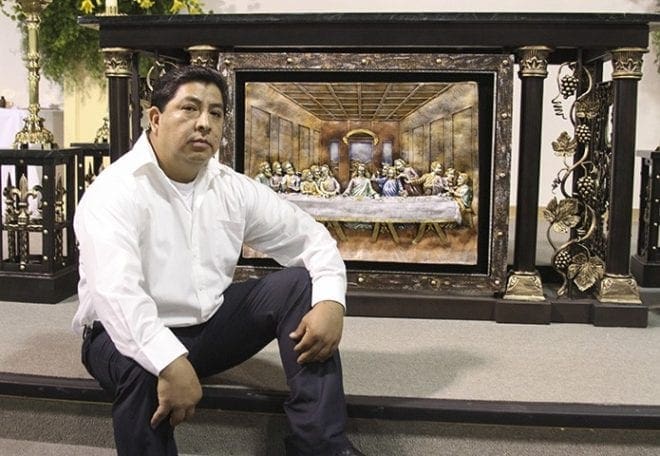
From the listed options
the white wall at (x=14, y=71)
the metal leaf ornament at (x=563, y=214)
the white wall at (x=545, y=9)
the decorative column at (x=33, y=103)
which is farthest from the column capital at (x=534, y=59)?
the white wall at (x=14, y=71)

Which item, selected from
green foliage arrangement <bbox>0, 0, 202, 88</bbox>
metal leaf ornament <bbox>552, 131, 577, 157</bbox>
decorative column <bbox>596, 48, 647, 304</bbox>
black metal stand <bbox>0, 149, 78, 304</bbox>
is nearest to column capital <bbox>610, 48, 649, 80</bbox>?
decorative column <bbox>596, 48, 647, 304</bbox>

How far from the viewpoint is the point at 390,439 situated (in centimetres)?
202

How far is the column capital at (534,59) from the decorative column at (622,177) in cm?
22

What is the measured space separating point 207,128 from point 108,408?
0.82 metres

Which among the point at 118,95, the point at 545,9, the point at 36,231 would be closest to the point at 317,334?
the point at 118,95

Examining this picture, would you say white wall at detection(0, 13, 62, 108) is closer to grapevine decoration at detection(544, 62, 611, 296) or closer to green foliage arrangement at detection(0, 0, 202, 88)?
green foliage arrangement at detection(0, 0, 202, 88)

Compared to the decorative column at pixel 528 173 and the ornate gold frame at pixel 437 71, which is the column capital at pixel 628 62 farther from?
the ornate gold frame at pixel 437 71

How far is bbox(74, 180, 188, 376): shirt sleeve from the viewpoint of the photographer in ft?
5.04

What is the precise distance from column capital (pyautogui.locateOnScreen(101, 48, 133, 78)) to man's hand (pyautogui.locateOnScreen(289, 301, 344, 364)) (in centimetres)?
150

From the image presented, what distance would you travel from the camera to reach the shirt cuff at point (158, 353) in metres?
1.52

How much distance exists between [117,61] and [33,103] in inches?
25.2

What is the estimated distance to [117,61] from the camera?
288 cm

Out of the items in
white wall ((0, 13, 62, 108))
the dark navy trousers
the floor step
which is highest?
white wall ((0, 13, 62, 108))

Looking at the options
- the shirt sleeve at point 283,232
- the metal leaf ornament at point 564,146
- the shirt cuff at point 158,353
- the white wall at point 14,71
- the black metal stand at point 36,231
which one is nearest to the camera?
the shirt cuff at point 158,353
